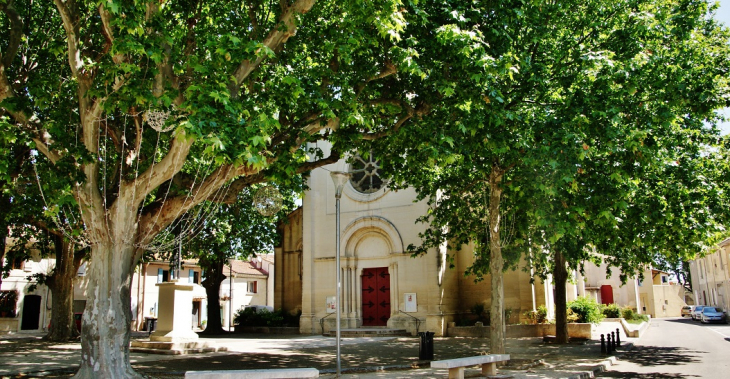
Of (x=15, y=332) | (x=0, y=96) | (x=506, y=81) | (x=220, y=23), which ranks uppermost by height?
(x=220, y=23)

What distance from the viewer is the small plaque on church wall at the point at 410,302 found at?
25828mm

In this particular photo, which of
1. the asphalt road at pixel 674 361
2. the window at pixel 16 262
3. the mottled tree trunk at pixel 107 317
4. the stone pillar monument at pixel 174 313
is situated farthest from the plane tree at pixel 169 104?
the window at pixel 16 262

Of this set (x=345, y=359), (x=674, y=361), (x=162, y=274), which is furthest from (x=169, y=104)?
(x=162, y=274)

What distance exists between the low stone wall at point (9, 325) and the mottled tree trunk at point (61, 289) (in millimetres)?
13360

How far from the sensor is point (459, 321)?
2617cm

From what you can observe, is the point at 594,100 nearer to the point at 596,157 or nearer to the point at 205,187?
the point at 596,157

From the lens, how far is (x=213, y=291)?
1059 inches

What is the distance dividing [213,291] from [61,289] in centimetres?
683

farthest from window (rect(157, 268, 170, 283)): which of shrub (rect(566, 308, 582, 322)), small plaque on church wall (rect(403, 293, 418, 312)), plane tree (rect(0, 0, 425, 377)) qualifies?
plane tree (rect(0, 0, 425, 377))

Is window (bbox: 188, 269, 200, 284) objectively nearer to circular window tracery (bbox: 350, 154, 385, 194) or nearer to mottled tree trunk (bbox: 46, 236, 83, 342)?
circular window tracery (bbox: 350, 154, 385, 194)

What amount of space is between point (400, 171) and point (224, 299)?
31775mm

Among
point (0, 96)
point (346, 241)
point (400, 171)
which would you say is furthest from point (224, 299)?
point (0, 96)

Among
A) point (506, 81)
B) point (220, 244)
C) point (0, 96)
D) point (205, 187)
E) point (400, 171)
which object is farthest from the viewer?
point (220, 244)

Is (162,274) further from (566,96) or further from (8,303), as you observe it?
(566,96)
